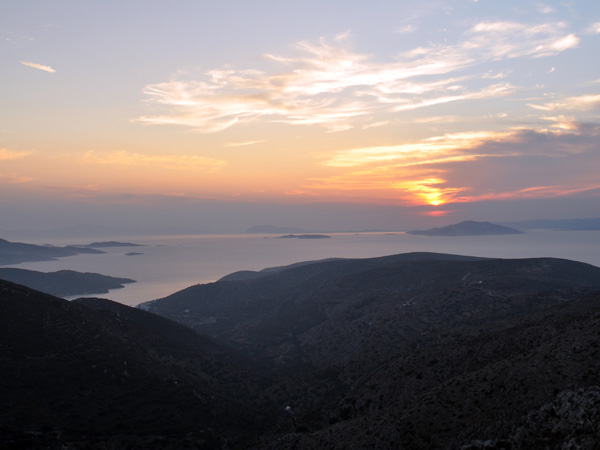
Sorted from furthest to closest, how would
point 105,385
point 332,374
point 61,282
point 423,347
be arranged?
1. point 61,282
2. point 332,374
3. point 423,347
4. point 105,385

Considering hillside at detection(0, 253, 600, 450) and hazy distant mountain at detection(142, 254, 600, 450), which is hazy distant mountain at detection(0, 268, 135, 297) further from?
hillside at detection(0, 253, 600, 450)

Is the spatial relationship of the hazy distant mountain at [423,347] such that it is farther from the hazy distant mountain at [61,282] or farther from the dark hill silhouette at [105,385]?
the hazy distant mountain at [61,282]

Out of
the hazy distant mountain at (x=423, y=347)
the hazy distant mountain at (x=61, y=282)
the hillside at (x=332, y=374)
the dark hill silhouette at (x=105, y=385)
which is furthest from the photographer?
the hazy distant mountain at (x=61, y=282)

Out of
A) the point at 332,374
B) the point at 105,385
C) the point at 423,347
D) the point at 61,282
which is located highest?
the point at 423,347

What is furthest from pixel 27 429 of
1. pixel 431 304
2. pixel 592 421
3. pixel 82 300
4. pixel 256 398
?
pixel 431 304

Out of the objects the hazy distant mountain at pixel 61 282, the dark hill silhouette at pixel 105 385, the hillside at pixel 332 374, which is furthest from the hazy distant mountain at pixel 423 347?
the hazy distant mountain at pixel 61 282

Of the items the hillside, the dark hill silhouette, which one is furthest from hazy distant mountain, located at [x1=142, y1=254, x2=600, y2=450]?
the dark hill silhouette

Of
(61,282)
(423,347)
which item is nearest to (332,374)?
(423,347)

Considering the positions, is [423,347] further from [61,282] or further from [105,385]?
[61,282]
